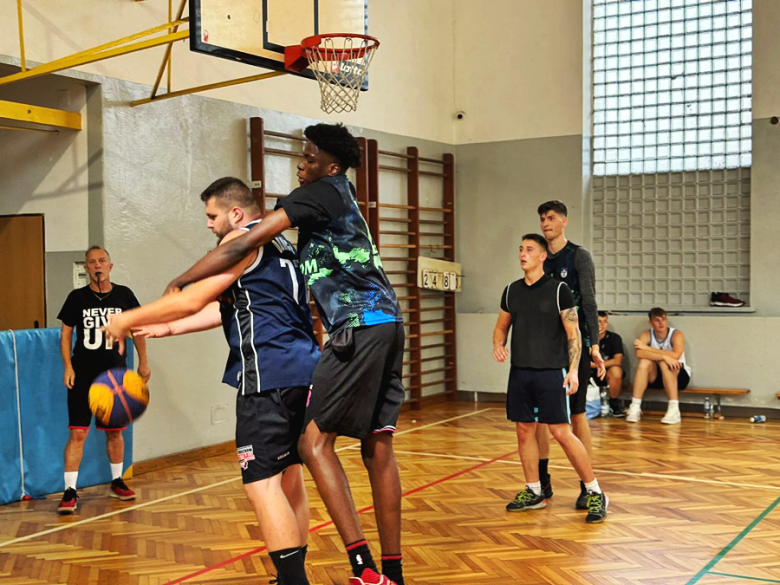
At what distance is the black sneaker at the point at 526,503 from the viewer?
17.0ft

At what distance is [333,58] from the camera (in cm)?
565

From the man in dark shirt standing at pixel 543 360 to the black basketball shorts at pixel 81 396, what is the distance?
9.08 ft

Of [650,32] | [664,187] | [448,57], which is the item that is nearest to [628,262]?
[664,187]

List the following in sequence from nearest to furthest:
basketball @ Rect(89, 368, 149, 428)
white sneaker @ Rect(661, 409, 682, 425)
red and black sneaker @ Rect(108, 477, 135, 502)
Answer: basketball @ Rect(89, 368, 149, 428) < red and black sneaker @ Rect(108, 477, 135, 502) < white sneaker @ Rect(661, 409, 682, 425)

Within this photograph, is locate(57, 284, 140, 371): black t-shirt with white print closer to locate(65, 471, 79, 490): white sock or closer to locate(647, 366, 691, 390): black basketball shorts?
locate(65, 471, 79, 490): white sock

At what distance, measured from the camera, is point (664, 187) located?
9891mm

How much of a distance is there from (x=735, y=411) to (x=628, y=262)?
210 centimetres

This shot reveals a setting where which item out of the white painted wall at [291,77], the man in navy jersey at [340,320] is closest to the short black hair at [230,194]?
the man in navy jersey at [340,320]

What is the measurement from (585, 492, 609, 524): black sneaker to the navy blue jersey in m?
2.37

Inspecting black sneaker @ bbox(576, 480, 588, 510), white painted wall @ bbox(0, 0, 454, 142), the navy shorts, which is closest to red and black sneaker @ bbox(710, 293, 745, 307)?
white painted wall @ bbox(0, 0, 454, 142)

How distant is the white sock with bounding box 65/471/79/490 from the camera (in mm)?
5605

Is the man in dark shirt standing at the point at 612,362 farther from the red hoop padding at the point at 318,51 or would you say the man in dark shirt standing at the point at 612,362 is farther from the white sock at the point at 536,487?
the red hoop padding at the point at 318,51

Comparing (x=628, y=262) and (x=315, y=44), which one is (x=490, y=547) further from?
(x=628, y=262)

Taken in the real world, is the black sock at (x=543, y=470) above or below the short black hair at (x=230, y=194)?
below
